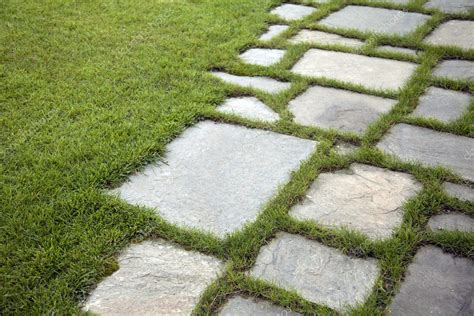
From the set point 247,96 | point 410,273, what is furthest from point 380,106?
point 410,273

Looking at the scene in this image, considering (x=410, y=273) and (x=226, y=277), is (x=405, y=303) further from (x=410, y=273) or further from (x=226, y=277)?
(x=226, y=277)

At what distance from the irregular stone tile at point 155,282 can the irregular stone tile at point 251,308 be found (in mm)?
134

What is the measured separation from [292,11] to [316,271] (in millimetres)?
3253

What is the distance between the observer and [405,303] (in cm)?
192

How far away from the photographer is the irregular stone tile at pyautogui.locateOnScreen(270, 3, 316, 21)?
4.62m

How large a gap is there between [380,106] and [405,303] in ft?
5.22

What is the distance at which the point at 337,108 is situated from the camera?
126 inches

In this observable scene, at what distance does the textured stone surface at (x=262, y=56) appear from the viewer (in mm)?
3793

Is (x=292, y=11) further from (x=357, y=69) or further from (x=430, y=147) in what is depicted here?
(x=430, y=147)

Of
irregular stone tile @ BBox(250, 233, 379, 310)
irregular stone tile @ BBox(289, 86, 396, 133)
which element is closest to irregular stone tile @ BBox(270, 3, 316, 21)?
irregular stone tile @ BBox(289, 86, 396, 133)

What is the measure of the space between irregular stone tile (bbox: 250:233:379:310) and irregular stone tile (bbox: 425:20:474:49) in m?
2.55

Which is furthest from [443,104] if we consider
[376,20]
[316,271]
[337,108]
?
[316,271]

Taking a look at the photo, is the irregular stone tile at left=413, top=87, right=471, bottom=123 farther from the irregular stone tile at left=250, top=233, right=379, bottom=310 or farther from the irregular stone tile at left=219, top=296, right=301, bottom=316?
the irregular stone tile at left=219, top=296, right=301, bottom=316

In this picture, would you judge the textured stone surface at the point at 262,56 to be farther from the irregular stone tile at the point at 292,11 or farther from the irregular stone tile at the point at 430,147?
the irregular stone tile at the point at 430,147
